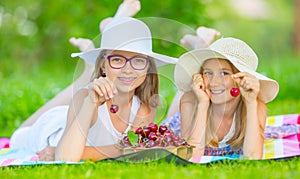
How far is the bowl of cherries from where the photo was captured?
2490 mm

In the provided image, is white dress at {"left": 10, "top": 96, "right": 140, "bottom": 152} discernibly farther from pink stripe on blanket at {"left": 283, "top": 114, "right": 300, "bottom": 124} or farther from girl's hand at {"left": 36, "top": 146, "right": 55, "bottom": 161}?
pink stripe on blanket at {"left": 283, "top": 114, "right": 300, "bottom": 124}

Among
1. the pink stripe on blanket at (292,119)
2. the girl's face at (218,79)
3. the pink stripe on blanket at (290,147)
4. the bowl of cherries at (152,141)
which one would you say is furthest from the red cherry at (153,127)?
the pink stripe on blanket at (292,119)

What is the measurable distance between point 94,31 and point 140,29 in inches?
258

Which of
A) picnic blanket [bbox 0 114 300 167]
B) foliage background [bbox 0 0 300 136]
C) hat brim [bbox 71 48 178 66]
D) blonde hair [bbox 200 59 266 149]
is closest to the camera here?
picnic blanket [bbox 0 114 300 167]

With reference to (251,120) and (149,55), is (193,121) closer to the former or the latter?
(251,120)

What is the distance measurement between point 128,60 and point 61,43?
11631mm

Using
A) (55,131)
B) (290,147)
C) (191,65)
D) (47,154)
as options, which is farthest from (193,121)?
(55,131)

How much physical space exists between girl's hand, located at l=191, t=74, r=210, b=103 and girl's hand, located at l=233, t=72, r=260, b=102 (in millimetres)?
145

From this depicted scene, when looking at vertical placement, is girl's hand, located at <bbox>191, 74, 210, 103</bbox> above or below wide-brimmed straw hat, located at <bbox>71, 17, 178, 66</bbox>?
below

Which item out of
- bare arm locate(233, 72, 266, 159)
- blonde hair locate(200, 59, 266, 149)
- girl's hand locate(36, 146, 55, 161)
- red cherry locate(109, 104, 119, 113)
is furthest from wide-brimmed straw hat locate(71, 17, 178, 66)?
girl's hand locate(36, 146, 55, 161)

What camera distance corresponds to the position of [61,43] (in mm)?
13938

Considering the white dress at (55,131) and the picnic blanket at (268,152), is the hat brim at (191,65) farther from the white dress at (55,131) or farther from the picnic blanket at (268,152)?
the picnic blanket at (268,152)

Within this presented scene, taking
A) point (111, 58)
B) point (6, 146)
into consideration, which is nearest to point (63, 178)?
point (111, 58)

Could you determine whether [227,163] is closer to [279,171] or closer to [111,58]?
[279,171]
